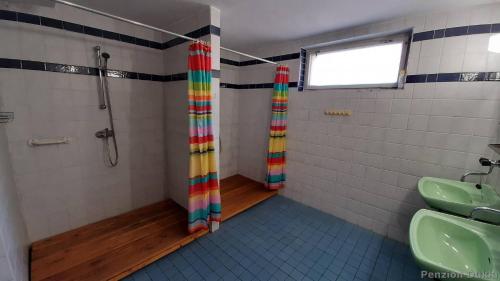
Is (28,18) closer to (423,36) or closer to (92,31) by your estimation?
(92,31)

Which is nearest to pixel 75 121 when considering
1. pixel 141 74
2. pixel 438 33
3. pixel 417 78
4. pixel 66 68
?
pixel 66 68

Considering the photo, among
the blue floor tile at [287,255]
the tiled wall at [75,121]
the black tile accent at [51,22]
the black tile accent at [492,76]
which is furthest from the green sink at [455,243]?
the black tile accent at [51,22]

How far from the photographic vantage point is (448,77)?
1.75m

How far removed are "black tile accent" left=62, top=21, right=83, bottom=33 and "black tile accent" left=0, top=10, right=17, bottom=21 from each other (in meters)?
0.30

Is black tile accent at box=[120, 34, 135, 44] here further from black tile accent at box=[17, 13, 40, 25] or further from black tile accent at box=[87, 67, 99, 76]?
black tile accent at box=[17, 13, 40, 25]

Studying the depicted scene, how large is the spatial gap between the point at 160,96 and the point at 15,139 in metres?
1.33

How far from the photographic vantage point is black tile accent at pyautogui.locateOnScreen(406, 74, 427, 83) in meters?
1.86

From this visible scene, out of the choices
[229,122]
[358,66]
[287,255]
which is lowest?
[287,255]

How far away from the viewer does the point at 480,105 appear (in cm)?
165

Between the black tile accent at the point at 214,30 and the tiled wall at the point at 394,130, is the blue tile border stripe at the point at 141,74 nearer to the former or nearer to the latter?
the tiled wall at the point at 394,130

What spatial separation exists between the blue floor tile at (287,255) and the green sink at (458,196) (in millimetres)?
725

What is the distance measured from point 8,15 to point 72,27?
0.39 metres

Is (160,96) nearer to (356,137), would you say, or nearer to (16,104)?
(16,104)

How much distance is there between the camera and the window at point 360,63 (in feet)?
6.77
